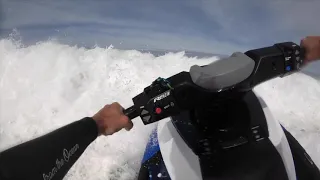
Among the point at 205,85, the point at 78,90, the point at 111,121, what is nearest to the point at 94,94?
the point at 78,90

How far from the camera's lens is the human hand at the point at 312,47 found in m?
0.74

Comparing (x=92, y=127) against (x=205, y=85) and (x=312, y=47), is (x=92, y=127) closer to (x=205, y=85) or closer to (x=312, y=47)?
(x=205, y=85)

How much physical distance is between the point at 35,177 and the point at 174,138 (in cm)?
33

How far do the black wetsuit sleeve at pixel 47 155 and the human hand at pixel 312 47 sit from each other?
1.52 feet

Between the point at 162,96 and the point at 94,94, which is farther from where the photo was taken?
the point at 94,94

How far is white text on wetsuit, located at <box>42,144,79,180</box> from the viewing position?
1.80 feet

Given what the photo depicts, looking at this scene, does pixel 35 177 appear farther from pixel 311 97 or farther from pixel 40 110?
pixel 311 97

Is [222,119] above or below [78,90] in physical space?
below

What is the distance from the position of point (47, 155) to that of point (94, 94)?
3.75 ft

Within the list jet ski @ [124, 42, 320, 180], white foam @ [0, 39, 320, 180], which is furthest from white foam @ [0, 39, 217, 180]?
jet ski @ [124, 42, 320, 180]

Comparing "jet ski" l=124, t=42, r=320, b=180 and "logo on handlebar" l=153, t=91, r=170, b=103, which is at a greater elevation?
"logo on handlebar" l=153, t=91, r=170, b=103

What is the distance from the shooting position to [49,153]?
1.84ft

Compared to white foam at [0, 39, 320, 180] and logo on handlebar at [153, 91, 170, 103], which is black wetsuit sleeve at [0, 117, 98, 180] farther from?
white foam at [0, 39, 320, 180]

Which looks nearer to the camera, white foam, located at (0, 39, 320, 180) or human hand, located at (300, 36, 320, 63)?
human hand, located at (300, 36, 320, 63)
